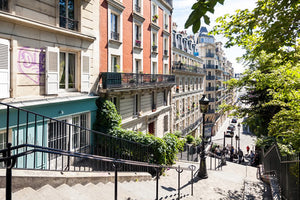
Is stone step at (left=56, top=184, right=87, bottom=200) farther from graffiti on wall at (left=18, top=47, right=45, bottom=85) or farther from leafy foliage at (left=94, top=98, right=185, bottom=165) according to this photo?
leafy foliage at (left=94, top=98, right=185, bottom=165)

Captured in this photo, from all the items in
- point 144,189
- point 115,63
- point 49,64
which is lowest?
point 144,189

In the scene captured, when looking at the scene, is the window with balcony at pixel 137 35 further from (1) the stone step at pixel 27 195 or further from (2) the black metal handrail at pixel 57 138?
(1) the stone step at pixel 27 195

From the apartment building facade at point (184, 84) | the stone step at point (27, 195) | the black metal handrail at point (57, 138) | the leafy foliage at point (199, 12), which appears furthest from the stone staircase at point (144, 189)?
the apartment building facade at point (184, 84)

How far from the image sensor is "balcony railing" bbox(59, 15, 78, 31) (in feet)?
30.4

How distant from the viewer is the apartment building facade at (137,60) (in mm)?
12547

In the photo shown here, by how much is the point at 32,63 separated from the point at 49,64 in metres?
0.64

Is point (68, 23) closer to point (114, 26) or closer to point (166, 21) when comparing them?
point (114, 26)

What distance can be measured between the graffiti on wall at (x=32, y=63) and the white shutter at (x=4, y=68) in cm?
51

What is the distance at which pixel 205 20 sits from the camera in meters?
2.48

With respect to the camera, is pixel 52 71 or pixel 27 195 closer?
pixel 27 195

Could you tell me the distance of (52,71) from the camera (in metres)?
8.48

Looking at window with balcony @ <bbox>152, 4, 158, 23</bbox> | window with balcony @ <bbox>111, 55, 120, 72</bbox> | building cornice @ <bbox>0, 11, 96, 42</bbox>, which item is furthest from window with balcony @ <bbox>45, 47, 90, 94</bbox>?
window with balcony @ <bbox>152, 4, 158, 23</bbox>

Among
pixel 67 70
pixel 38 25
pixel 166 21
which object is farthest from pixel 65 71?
pixel 166 21

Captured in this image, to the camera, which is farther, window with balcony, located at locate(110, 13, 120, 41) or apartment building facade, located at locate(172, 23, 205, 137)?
apartment building facade, located at locate(172, 23, 205, 137)
